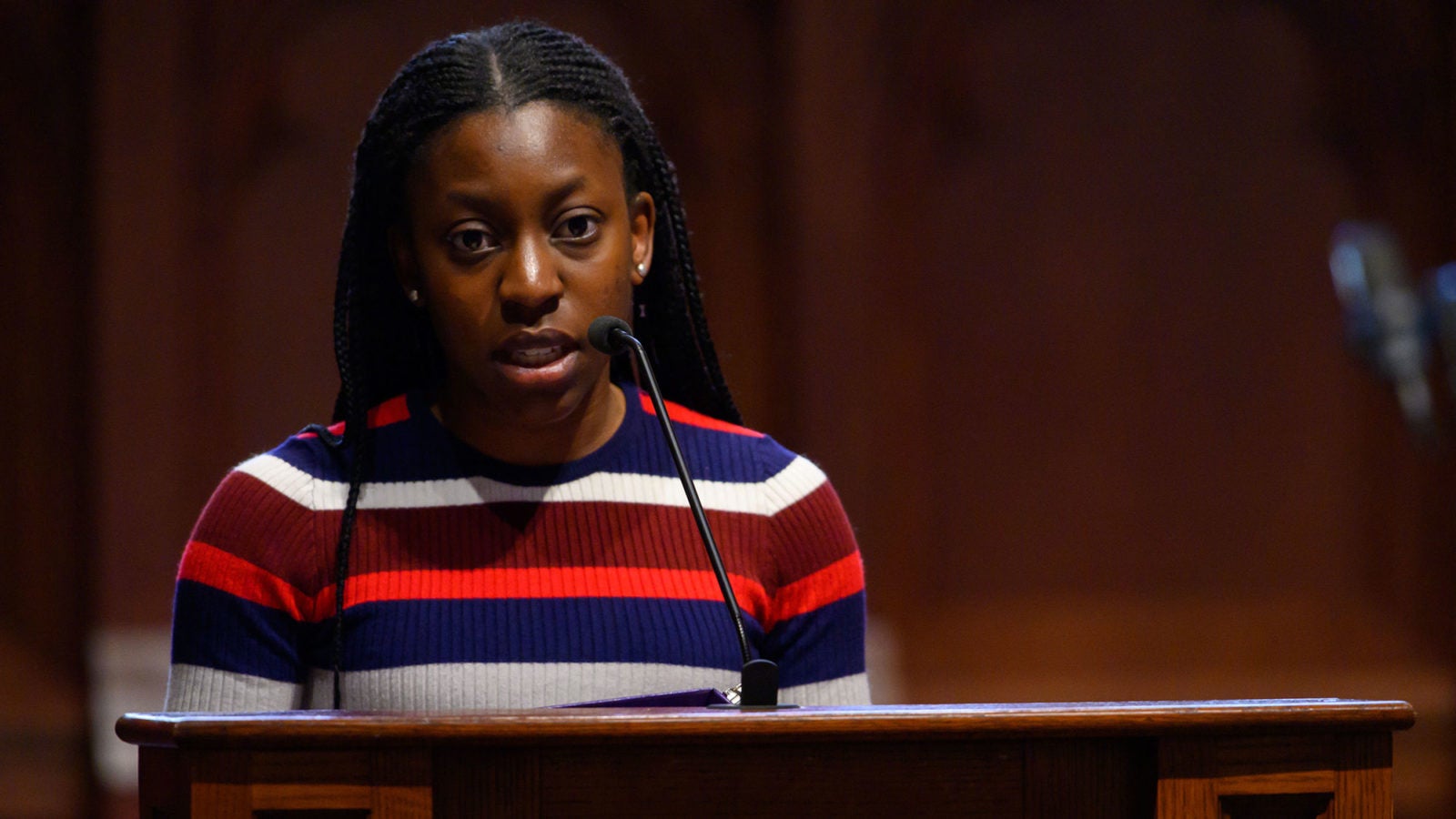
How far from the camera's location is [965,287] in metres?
3.89

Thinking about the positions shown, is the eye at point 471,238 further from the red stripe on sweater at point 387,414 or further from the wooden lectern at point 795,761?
the wooden lectern at point 795,761

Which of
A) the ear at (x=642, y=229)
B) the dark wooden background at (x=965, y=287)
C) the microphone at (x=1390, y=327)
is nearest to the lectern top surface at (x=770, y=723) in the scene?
the ear at (x=642, y=229)

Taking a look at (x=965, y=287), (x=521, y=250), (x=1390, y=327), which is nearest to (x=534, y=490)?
(x=521, y=250)

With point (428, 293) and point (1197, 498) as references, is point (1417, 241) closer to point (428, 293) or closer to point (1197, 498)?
point (1197, 498)

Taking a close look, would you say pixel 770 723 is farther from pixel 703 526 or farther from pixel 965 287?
pixel 965 287

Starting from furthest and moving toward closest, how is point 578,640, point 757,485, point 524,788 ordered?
point 757,485 → point 578,640 → point 524,788

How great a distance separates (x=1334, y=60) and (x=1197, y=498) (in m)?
1.16

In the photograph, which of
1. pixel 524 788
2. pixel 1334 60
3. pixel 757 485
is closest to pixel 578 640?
pixel 757 485

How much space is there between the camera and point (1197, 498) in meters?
3.89

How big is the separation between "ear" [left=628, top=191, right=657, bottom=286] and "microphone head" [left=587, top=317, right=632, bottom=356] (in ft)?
0.67

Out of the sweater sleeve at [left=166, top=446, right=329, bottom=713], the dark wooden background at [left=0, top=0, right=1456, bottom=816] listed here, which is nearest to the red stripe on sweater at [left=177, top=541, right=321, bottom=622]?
the sweater sleeve at [left=166, top=446, right=329, bottom=713]

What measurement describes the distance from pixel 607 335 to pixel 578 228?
0.14 meters

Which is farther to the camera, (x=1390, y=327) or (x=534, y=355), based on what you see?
(x=1390, y=327)

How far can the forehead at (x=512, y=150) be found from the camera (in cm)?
163
